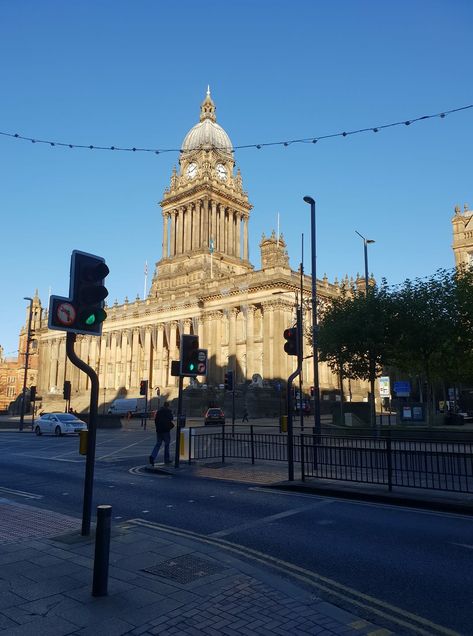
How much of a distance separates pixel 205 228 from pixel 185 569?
250 ft

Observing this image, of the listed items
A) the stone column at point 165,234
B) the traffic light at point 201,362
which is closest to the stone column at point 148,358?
the stone column at point 165,234

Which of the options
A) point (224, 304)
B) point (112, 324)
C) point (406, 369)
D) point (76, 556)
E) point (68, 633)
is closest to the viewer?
point (68, 633)

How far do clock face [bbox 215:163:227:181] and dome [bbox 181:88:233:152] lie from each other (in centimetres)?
324

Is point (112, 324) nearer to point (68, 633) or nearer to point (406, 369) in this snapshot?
point (406, 369)

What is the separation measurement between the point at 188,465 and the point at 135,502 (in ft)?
19.1

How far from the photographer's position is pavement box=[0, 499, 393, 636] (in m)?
4.39

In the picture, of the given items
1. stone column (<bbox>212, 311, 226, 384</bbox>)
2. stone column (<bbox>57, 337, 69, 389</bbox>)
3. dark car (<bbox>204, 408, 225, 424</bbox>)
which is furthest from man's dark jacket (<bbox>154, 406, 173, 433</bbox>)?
stone column (<bbox>57, 337, 69, 389</bbox>)

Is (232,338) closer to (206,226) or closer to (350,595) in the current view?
(206,226)

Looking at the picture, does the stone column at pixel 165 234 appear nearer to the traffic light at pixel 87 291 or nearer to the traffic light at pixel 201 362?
the traffic light at pixel 201 362

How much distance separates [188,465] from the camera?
16.2 m

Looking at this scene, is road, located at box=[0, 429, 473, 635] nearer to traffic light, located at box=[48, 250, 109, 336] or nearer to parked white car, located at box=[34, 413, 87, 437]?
traffic light, located at box=[48, 250, 109, 336]

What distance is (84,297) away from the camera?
7371mm

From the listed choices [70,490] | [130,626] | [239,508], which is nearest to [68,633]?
[130,626]

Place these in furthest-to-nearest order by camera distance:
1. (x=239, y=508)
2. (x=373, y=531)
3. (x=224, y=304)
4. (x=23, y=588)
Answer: (x=224, y=304) < (x=239, y=508) < (x=373, y=531) < (x=23, y=588)
